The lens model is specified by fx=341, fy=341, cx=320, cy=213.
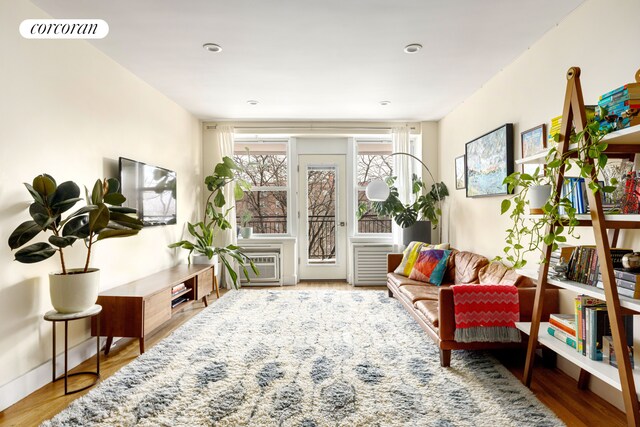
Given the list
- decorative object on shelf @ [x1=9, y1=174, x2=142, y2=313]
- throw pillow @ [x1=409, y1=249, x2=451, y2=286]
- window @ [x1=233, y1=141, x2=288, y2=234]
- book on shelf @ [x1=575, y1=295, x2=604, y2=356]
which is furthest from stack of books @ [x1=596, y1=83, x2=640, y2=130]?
window @ [x1=233, y1=141, x2=288, y2=234]

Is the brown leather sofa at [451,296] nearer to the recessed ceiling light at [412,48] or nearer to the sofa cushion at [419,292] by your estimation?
the sofa cushion at [419,292]

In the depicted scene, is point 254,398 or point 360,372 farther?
point 360,372

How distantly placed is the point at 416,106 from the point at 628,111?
3057mm

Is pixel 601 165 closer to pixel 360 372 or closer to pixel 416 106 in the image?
pixel 360 372

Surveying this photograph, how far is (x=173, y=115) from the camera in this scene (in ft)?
14.1

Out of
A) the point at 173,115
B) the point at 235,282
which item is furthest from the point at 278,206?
the point at 173,115

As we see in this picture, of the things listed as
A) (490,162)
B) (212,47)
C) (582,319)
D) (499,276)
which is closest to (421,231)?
(490,162)

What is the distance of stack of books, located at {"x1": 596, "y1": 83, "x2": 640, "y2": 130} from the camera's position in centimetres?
153

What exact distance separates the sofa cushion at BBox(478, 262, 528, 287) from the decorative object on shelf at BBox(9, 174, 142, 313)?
9.49 feet

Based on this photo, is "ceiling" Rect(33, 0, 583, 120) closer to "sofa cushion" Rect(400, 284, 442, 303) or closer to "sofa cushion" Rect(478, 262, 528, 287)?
"sofa cushion" Rect(478, 262, 528, 287)

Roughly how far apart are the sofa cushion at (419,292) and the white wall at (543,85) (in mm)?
719

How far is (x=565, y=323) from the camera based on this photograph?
2.03 m

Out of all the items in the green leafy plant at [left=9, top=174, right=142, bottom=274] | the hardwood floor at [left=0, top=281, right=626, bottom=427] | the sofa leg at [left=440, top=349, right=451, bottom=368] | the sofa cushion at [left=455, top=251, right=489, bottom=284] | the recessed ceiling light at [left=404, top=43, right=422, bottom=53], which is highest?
the recessed ceiling light at [left=404, top=43, right=422, bottom=53]

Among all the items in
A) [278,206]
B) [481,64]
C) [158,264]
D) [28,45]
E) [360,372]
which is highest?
[481,64]
